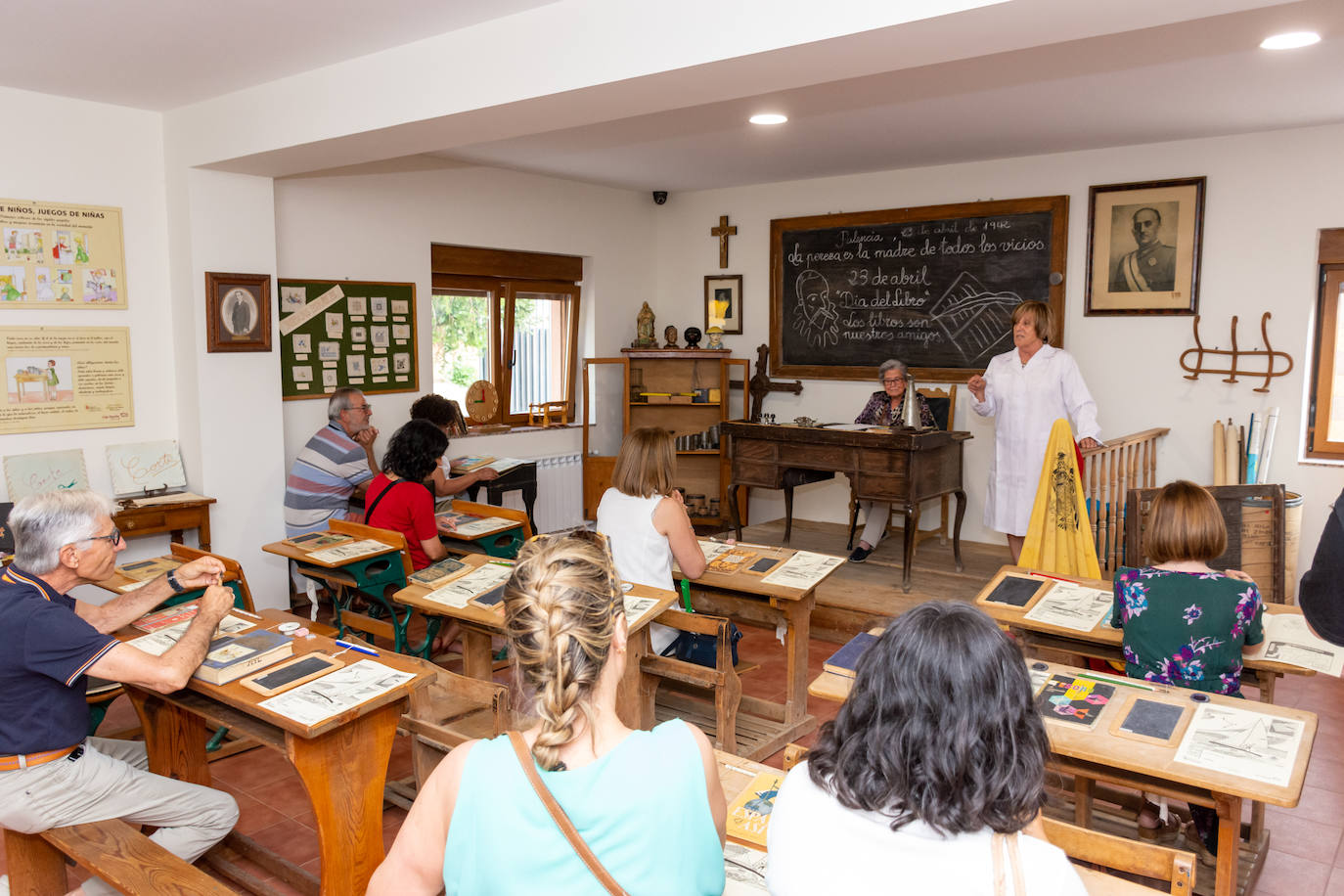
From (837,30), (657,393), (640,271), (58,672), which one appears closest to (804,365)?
(657,393)

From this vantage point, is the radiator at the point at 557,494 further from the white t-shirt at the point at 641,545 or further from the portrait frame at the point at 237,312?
the white t-shirt at the point at 641,545

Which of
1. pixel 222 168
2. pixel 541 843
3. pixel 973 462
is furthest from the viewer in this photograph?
pixel 973 462

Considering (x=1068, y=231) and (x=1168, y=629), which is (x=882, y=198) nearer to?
(x=1068, y=231)

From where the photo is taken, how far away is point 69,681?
2.23 metres

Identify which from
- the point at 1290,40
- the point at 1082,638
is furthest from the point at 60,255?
the point at 1290,40

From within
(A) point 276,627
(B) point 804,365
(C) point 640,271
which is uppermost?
(C) point 640,271

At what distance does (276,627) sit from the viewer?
2.89m

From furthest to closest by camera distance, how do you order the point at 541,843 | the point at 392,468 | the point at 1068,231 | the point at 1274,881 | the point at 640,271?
the point at 640,271 → the point at 1068,231 → the point at 392,468 → the point at 1274,881 → the point at 541,843

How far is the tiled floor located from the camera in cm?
284

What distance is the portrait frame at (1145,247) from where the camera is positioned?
18.1 feet

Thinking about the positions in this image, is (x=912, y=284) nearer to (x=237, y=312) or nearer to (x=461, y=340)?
(x=461, y=340)

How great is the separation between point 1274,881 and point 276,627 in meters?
3.09

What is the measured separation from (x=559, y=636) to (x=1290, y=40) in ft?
12.4

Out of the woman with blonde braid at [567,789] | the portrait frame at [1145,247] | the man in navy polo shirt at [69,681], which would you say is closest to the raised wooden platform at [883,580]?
the portrait frame at [1145,247]
